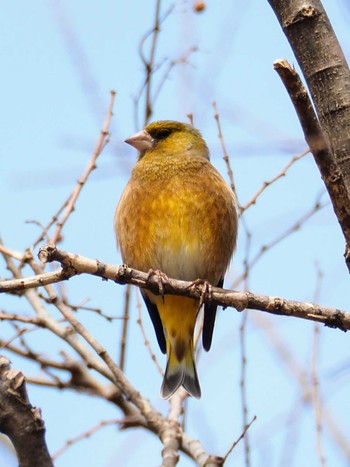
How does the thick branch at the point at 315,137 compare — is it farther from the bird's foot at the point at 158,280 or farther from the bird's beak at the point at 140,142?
the bird's beak at the point at 140,142

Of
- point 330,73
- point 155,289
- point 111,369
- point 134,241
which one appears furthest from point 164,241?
point 330,73

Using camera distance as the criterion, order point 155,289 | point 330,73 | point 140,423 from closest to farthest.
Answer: point 330,73 → point 155,289 → point 140,423

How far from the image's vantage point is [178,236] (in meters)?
4.25

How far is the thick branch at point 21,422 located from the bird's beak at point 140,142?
2.87 meters

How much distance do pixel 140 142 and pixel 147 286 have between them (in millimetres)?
2140

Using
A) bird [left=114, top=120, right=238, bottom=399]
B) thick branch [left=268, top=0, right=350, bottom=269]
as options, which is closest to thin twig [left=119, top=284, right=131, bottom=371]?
bird [left=114, top=120, right=238, bottom=399]

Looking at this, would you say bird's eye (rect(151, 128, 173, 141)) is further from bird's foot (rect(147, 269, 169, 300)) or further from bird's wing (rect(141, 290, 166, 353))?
bird's foot (rect(147, 269, 169, 300))

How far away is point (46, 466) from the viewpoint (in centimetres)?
217

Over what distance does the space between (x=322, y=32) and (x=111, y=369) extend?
2.12 m

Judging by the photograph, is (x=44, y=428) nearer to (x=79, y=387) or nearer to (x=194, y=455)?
(x=194, y=455)

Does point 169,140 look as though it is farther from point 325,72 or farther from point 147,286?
point 325,72

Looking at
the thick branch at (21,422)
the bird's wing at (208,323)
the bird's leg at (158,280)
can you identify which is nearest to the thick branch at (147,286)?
the bird's leg at (158,280)

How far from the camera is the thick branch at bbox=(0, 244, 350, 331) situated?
2596mm

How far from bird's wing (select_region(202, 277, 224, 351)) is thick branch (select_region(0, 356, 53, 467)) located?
2.30 m
